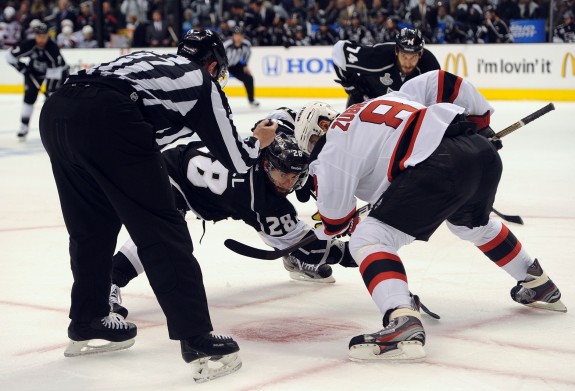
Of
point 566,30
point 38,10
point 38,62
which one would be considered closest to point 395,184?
point 38,62

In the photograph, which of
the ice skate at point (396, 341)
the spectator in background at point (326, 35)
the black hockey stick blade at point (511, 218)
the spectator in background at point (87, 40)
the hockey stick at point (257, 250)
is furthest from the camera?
the spectator in background at point (87, 40)

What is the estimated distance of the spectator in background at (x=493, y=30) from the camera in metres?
13.6

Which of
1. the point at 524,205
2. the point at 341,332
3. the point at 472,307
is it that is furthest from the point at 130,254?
the point at 524,205

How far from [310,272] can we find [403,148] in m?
1.24

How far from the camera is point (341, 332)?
10.8ft

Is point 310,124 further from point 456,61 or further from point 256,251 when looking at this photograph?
point 456,61

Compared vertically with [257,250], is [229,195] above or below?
above

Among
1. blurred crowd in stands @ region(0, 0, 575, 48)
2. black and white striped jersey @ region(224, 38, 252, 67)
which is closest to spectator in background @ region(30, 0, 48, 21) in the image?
blurred crowd in stands @ region(0, 0, 575, 48)

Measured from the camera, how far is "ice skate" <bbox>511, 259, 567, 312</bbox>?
350 cm

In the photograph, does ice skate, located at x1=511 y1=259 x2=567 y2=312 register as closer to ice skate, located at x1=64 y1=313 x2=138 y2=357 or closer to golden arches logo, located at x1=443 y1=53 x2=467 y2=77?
ice skate, located at x1=64 y1=313 x2=138 y2=357

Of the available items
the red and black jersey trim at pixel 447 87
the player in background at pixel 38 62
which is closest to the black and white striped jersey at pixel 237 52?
the player in background at pixel 38 62

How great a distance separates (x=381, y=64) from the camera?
5988mm

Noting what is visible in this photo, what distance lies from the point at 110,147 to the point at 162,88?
23 centimetres

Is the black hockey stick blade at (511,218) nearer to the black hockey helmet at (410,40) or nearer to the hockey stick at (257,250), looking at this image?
the black hockey helmet at (410,40)
